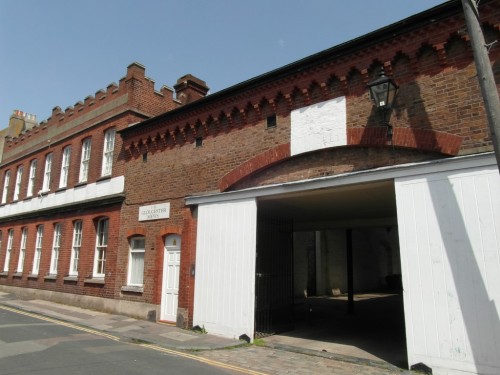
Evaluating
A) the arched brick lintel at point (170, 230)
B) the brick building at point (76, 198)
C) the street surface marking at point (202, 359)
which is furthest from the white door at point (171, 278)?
the street surface marking at point (202, 359)

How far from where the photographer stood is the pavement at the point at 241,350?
287 inches

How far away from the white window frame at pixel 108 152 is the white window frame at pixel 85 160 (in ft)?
4.74

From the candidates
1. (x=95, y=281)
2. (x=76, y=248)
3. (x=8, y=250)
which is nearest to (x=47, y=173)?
(x=8, y=250)

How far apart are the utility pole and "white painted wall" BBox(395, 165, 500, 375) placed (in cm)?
189

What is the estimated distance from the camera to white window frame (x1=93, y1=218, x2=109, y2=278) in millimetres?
15527

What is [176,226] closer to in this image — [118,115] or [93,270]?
[93,270]

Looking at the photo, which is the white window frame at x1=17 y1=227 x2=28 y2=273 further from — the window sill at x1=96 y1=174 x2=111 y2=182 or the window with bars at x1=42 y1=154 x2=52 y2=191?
the window sill at x1=96 y1=174 x2=111 y2=182

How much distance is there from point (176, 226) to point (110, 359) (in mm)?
5033

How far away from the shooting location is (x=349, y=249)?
55.2ft

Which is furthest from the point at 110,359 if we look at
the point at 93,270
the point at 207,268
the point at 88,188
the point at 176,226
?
the point at 88,188

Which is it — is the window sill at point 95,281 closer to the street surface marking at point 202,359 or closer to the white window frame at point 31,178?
the street surface marking at point 202,359

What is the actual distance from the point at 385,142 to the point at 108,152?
1250 centimetres

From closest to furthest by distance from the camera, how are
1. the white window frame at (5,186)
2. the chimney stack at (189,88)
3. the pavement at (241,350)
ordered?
the pavement at (241,350) → the chimney stack at (189,88) → the white window frame at (5,186)

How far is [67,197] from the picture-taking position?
18.3 meters
